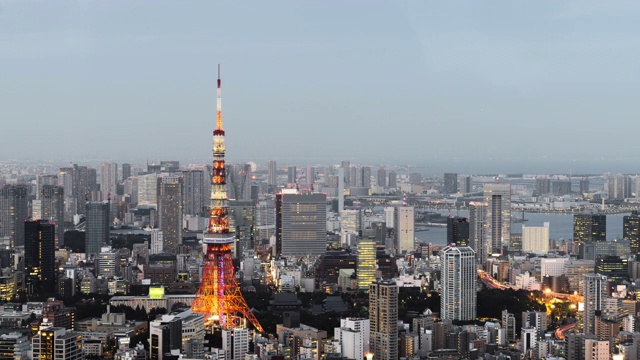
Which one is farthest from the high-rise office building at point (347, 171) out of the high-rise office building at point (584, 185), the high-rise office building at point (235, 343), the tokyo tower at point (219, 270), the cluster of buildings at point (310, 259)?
the high-rise office building at point (235, 343)

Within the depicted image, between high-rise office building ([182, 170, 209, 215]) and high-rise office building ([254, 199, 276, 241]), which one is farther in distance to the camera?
high-rise office building ([182, 170, 209, 215])

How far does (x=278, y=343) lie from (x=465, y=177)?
15.7 meters

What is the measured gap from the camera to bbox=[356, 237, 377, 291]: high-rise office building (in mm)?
15266

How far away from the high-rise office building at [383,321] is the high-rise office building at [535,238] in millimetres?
9957

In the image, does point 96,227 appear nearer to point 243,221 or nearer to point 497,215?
point 243,221

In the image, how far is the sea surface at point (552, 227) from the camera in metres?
20.5

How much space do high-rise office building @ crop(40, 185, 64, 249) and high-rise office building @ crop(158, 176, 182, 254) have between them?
6.81 ft

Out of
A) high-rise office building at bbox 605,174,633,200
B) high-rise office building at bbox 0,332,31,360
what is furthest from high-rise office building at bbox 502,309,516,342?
high-rise office building at bbox 605,174,633,200

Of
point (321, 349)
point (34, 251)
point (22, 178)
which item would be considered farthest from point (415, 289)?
point (22, 178)

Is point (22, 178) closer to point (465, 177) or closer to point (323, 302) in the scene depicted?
point (323, 302)

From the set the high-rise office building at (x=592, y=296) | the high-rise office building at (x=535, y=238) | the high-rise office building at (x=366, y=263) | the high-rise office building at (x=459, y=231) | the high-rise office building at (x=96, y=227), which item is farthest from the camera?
the high-rise office building at (x=535, y=238)

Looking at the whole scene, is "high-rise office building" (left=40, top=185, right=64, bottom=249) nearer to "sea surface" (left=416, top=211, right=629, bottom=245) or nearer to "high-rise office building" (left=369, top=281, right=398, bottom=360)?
"sea surface" (left=416, top=211, right=629, bottom=245)

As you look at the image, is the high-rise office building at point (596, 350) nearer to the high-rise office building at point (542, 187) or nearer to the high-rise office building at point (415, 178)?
the high-rise office building at point (415, 178)

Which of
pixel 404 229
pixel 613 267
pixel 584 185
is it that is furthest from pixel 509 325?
pixel 584 185
